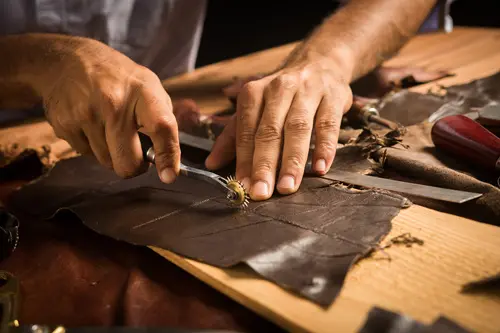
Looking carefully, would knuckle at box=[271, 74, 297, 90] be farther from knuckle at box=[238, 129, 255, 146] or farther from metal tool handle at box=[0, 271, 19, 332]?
metal tool handle at box=[0, 271, 19, 332]

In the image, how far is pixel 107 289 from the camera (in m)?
1.07

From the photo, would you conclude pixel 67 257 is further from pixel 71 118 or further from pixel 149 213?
pixel 71 118

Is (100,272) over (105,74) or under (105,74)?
under

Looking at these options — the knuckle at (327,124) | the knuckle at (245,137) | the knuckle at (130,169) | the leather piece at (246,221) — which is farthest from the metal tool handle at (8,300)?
the knuckle at (327,124)

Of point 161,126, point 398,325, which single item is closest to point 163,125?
point 161,126

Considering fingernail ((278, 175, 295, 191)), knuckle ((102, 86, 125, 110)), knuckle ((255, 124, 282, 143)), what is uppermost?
knuckle ((102, 86, 125, 110))

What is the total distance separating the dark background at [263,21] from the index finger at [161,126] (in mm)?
2443

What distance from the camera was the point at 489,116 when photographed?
1.49m

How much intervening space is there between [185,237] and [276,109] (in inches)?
20.7

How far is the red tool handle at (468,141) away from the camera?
50.8 inches

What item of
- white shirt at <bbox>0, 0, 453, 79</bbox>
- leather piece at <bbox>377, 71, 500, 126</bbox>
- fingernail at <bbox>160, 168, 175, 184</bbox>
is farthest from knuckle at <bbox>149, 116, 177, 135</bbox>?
white shirt at <bbox>0, 0, 453, 79</bbox>

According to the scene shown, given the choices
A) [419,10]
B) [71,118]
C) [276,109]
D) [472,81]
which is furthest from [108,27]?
[472,81]

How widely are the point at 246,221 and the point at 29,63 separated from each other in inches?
42.3

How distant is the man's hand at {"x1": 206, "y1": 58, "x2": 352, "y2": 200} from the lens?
4.41 feet
